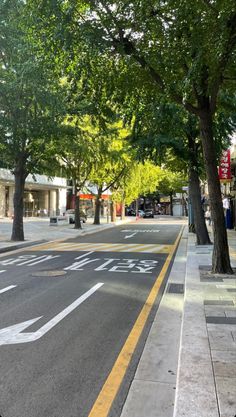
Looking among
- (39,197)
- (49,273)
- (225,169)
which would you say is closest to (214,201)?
(49,273)

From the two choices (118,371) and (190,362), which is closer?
(190,362)

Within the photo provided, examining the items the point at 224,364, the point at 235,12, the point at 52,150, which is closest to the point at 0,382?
the point at 224,364

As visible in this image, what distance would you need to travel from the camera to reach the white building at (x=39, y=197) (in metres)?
50.9

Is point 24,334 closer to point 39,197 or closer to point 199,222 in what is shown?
point 199,222

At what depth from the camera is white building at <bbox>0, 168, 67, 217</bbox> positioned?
50.9 metres

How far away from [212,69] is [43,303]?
6.29 meters

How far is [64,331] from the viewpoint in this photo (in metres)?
6.04

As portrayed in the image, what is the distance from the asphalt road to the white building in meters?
39.6

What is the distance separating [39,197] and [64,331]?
187 feet

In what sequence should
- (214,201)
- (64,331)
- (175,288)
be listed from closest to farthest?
(64,331) → (175,288) → (214,201)

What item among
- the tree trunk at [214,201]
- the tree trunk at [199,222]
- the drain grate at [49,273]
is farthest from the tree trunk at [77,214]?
the tree trunk at [214,201]

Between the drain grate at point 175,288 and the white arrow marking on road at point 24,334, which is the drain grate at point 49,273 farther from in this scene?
the white arrow marking on road at point 24,334

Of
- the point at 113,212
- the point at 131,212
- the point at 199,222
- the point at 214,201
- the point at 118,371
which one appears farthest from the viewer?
the point at 131,212

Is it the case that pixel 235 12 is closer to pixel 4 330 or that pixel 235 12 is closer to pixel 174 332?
pixel 174 332
